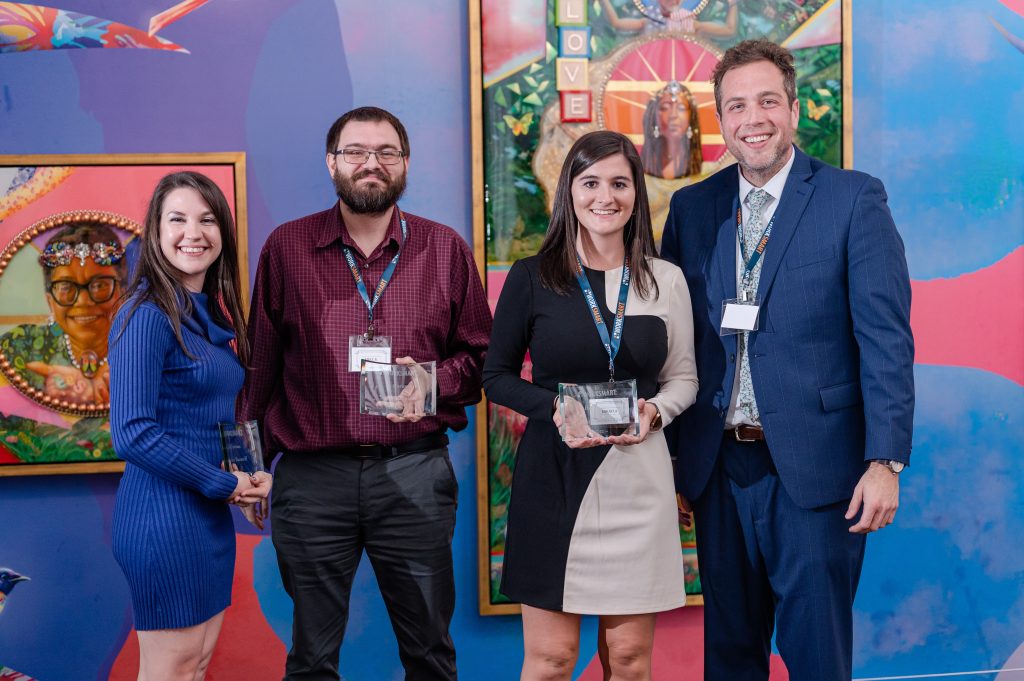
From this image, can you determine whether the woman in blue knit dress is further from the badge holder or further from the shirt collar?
the shirt collar

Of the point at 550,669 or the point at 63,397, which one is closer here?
the point at 550,669

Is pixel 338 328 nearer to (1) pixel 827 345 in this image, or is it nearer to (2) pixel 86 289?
(2) pixel 86 289

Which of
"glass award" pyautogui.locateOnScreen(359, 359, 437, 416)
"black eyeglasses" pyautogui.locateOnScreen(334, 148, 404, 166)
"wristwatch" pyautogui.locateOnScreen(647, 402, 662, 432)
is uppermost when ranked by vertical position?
"black eyeglasses" pyautogui.locateOnScreen(334, 148, 404, 166)

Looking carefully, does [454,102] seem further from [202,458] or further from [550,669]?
[550,669]

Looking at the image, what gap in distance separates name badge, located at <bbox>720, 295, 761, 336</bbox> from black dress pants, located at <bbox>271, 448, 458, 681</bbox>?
892 mm

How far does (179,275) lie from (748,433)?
4.65ft

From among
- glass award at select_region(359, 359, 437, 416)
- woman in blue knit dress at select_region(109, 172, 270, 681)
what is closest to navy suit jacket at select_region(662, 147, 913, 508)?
glass award at select_region(359, 359, 437, 416)

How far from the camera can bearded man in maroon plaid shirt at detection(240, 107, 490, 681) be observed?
2379 mm

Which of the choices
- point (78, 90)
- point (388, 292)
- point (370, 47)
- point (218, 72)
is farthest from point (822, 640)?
point (78, 90)

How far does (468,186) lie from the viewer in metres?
3.10

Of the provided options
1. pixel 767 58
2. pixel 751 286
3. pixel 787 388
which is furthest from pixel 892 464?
pixel 767 58

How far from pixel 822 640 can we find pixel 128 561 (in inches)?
64.0

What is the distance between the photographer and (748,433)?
215cm

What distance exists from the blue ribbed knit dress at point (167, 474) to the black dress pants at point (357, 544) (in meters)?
0.33
